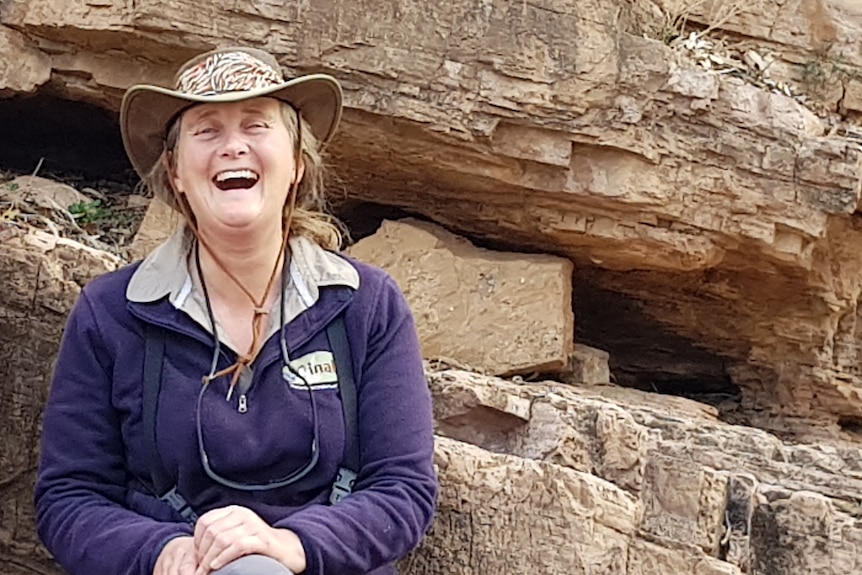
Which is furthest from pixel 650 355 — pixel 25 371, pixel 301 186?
pixel 301 186

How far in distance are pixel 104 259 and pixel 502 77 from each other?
77.7 inches

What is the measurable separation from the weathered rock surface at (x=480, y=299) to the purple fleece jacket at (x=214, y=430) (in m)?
2.48

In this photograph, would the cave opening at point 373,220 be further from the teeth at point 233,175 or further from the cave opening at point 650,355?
the teeth at point 233,175

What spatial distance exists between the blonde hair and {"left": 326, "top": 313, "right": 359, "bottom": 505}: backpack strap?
24 centimetres

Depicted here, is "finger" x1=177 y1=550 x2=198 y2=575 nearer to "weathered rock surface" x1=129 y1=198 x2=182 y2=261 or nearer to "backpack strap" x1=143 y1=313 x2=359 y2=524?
"backpack strap" x1=143 y1=313 x2=359 y2=524

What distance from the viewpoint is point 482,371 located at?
14.7ft

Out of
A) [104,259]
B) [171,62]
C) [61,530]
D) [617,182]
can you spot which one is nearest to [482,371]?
[617,182]

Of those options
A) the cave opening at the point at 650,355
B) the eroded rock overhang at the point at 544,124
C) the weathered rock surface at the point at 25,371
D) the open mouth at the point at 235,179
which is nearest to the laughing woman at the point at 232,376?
the open mouth at the point at 235,179

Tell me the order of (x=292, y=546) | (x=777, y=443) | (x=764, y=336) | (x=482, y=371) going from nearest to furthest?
(x=292, y=546), (x=777, y=443), (x=482, y=371), (x=764, y=336)

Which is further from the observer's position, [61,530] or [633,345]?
[633,345]

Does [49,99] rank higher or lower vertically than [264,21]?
lower

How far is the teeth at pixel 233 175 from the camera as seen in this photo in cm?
197

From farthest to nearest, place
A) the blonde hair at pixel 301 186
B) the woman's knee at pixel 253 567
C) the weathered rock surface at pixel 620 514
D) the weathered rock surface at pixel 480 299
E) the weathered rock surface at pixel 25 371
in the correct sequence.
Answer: the weathered rock surface at pixel 480 299 → the weathered rock surface at pixel 25 371 → the weathered rock surface at pixel 620 514 → the blonde hair at pixel 301 186 → the woman's knee at pixel 253 567

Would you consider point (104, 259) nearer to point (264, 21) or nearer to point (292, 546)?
point (292, 546)
